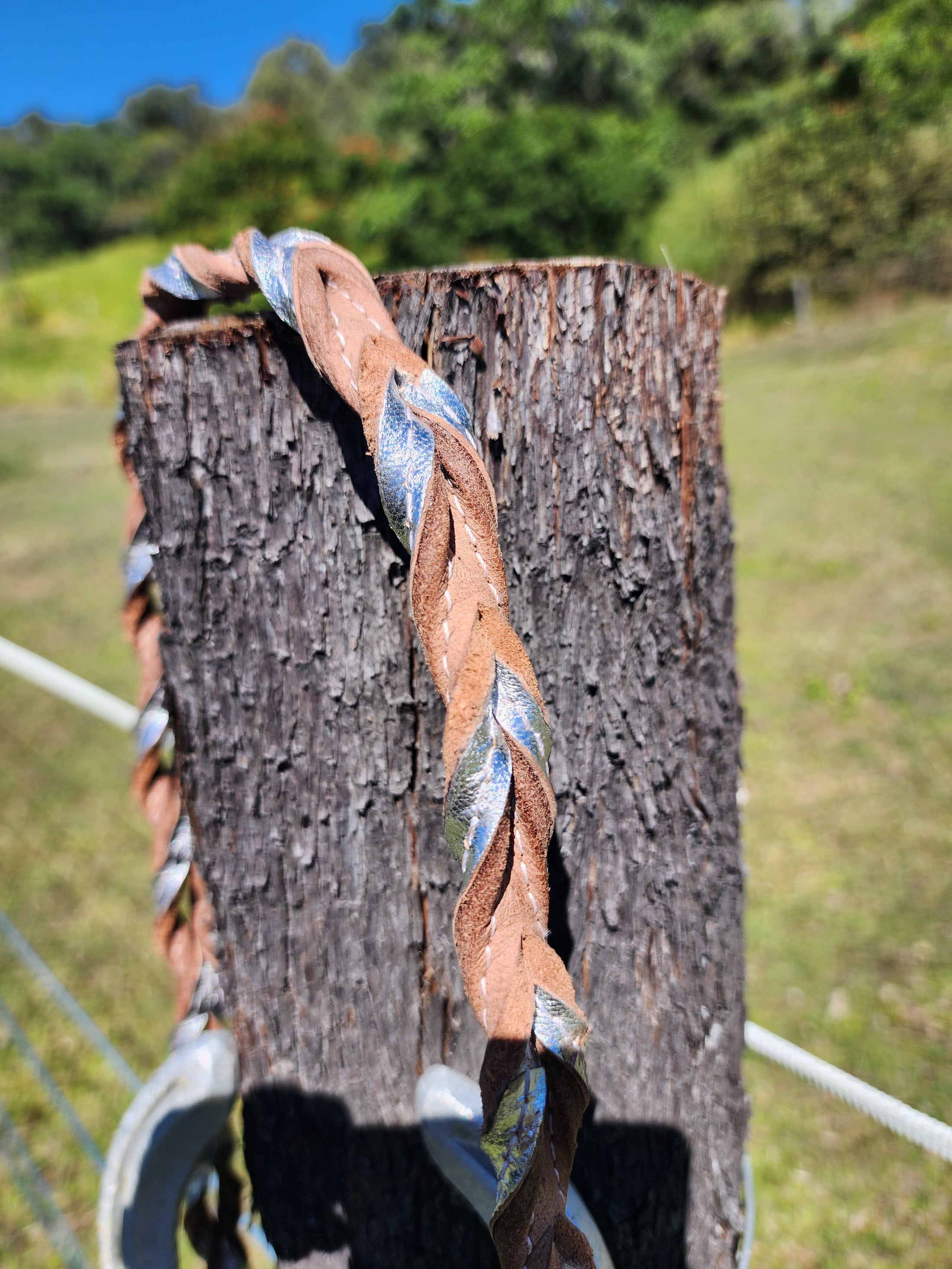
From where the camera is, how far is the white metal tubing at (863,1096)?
1.20 metres

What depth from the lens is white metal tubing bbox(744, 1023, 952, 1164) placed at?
120cm

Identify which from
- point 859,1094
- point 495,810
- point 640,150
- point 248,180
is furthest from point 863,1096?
point 248,180

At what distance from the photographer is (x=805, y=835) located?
354cm

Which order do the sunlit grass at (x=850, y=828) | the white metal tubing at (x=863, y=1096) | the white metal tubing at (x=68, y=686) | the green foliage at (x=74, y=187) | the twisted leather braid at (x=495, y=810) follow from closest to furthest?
the twisted leather braid at (x=495, y=810), the white metal tubing at (x=863, y=1096), the sunlit grass at (x=850, y=828), the white metal tubing at (x=68, y=686), the green foliage at (x=74, y=187)

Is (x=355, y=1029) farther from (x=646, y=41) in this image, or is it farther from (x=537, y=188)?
(x=646, y=41)

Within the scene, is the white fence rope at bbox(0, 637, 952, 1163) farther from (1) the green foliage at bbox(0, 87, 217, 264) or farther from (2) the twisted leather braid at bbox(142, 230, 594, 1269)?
(1) the green foliage at bbox(0, 87, 217, 264)

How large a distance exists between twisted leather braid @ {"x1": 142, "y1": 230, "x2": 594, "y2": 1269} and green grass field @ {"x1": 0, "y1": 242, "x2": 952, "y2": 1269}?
2.06 metres

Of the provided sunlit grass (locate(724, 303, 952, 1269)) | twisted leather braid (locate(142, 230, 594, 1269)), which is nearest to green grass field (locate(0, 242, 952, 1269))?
sunlit grass (locate(724, 303, 952, 1269))

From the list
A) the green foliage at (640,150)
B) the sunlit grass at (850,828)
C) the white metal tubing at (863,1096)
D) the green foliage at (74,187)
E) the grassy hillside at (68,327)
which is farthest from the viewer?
the green foliage at (74,187)

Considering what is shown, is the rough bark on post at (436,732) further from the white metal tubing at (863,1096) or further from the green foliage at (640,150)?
the green foliage at (640,150)

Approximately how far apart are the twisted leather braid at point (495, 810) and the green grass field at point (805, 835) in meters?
2.06

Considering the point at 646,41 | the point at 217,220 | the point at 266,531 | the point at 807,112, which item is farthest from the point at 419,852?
the point at 217,220

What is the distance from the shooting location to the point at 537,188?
55.9 feet

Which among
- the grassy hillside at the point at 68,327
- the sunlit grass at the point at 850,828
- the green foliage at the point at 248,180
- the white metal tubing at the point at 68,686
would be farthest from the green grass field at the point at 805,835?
the green foliage at the point at 248,180
